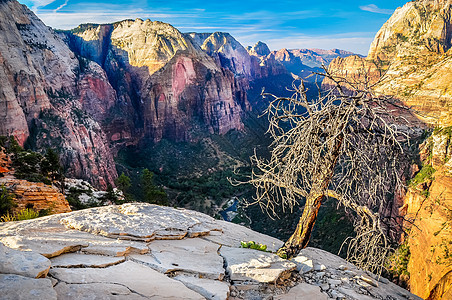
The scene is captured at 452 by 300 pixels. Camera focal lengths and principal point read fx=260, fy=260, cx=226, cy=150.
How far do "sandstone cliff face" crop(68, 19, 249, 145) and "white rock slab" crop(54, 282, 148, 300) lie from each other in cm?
7617

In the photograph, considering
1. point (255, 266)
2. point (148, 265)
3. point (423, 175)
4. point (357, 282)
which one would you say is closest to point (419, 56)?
point (423, 175)

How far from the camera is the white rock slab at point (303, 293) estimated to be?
5.50m

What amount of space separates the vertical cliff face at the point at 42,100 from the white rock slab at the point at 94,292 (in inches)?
1787

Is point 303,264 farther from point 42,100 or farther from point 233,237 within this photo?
point 42,100

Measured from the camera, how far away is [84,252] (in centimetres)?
544

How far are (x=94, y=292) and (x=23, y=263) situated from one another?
1.21 metres

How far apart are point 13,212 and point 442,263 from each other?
28.4 m

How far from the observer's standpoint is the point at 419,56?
5903 cm

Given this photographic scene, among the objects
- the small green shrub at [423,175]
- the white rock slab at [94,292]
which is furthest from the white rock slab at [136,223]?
the small green shrub at [423,175]

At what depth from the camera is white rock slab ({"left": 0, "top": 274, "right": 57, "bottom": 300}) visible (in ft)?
10.9

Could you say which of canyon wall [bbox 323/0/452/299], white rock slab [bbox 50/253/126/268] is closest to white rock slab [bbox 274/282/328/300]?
canyon wall [bbox 323/0/452/299]

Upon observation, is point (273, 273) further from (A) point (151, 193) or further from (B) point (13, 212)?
(A) point (151, 193)

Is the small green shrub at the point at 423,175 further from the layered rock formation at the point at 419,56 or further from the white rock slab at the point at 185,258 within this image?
the white rock slab at the point at 185,258

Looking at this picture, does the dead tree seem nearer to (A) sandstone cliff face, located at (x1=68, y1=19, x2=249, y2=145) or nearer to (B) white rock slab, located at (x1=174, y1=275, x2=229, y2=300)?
(B) white rock slab, located at (x1=174, y1=275, x2=229, y2=300)
